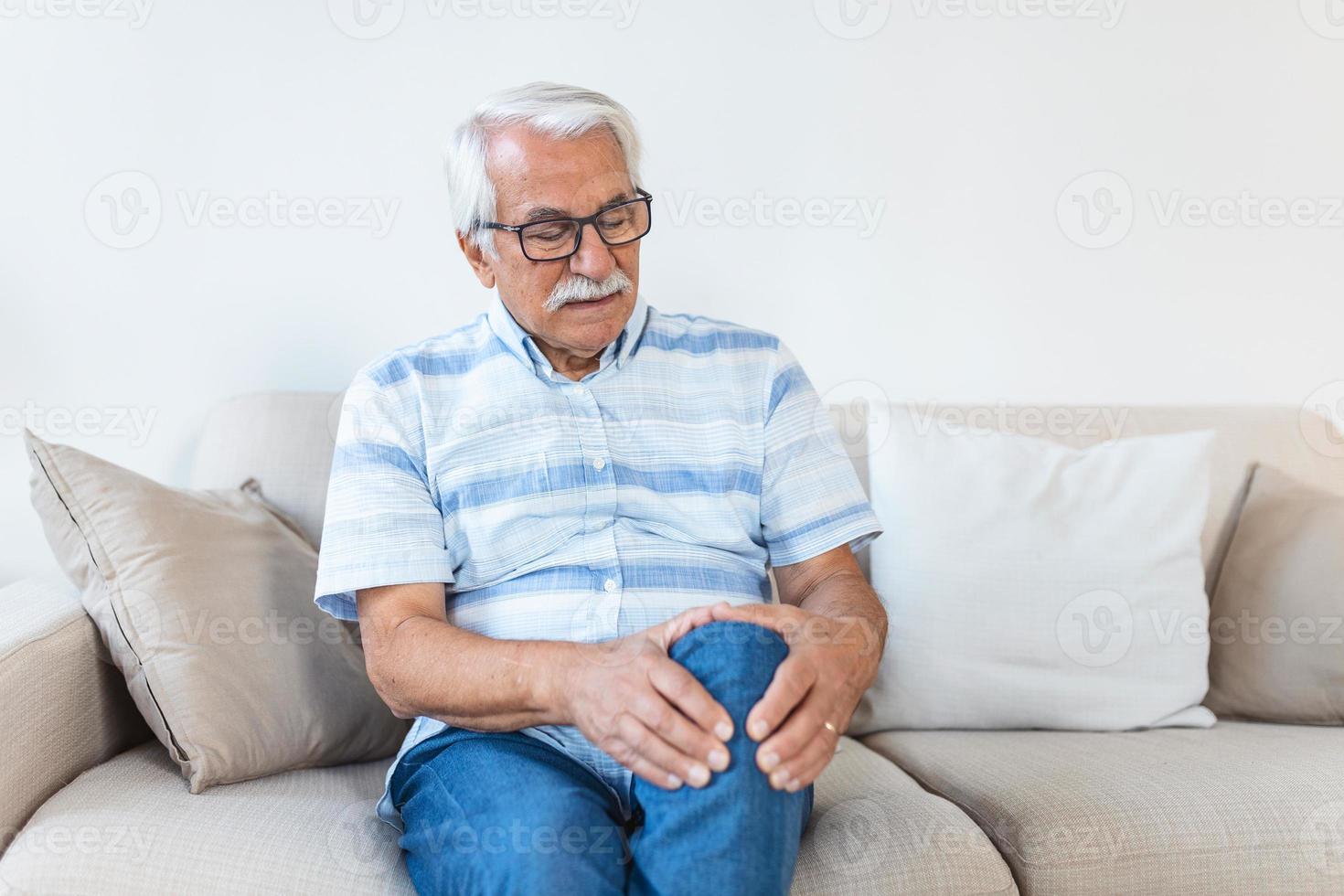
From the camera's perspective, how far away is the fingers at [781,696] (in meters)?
1.09

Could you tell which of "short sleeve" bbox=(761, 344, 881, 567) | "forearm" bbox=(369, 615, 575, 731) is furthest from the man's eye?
"forearm" bbox=(369, 615, 575, 731)

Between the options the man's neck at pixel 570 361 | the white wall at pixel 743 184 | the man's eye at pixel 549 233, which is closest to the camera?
the man's eye at pixel 549 233

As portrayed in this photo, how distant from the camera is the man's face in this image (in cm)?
Answer: 148

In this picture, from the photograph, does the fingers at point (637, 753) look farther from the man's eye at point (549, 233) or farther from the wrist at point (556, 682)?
the man's eye at point (549, 233)

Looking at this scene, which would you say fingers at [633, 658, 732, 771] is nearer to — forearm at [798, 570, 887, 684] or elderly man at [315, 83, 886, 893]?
elderly man at [315, 83, 886, 893]

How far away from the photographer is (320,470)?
185 centimetres

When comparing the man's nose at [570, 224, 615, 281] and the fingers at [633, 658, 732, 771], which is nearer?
the fingers at [633, 658, 732, 771]

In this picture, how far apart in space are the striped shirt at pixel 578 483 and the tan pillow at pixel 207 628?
0.45 feet

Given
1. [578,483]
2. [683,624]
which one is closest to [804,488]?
[578,483]

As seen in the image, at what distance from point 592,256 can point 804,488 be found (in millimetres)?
446

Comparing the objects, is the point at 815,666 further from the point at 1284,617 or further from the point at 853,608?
the point at 1284,617

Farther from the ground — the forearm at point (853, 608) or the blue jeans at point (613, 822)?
the forearm at point (853, 608)

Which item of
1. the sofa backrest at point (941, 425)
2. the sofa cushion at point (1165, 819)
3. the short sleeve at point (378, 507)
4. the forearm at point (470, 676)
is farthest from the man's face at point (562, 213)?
the sofa cushion at point (1165, 819)

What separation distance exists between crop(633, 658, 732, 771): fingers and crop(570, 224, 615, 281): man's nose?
0.59 m
